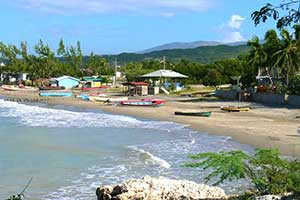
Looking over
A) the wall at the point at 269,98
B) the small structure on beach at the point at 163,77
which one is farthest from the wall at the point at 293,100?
the small structure on beach at the point at 163,77

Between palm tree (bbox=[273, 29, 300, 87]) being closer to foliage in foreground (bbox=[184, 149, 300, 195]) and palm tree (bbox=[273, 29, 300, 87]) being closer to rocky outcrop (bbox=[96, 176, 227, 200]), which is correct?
rocky outcrop (bbox=[96, 176, 227, 200])

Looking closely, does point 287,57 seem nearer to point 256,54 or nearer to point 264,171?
point 256,54

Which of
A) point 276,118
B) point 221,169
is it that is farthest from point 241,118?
point 221,169

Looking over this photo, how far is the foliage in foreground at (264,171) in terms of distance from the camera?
7313 mm

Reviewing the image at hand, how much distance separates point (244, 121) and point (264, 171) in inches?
910

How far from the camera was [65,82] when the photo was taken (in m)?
79.6

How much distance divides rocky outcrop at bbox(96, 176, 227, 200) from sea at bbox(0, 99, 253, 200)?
304 centimetres

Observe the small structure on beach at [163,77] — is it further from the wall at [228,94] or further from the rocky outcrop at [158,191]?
the rocky outcrop at [158,191]

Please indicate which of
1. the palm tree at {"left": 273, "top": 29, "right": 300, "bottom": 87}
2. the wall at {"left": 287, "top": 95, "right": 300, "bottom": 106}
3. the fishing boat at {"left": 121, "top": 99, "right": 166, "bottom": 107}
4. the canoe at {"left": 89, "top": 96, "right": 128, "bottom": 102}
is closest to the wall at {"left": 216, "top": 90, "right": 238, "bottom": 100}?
the palm tree at {"left": 273, "top": 29, "right": 300, "bottom": 87}

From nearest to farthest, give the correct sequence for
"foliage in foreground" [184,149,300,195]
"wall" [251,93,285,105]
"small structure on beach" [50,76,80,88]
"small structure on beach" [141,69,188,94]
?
"foliage in foreground" [184,149,300,195]
"wall" [251,93,285,105]
"small structure on beach" [141,69,188,94]
"small structure on beach" [50,76,80,88]

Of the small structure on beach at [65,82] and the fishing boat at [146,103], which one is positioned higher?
the small structure on beach at [65,82]

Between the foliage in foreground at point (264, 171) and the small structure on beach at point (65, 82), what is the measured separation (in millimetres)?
72641

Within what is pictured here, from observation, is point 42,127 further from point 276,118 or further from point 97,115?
point 276,118

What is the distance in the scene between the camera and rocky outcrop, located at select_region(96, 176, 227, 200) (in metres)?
8.77
